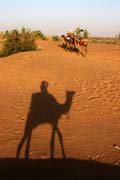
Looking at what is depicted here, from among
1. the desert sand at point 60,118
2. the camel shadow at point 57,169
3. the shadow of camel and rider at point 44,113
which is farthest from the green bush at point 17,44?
the camel shadow at point 57,169

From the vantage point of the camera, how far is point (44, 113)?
13.1 metres

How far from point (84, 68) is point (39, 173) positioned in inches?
440

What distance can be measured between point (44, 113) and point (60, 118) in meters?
0.67

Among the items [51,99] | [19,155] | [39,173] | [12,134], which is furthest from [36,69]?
[39,173]

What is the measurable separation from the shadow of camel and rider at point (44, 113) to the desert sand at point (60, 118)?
30 millimetres

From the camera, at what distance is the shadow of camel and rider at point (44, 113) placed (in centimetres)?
1055

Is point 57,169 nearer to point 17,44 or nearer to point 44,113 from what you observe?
point 44,113

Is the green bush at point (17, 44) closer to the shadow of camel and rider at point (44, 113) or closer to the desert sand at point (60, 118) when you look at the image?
the desert sand at point (60, 118)

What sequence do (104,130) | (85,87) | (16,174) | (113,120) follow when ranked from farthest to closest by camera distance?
(85,87) → (113,120) → (104,130) → (16,174)

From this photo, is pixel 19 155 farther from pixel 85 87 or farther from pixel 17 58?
pixel 17 58

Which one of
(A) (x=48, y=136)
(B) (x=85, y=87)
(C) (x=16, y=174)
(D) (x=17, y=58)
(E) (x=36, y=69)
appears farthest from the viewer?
(D) (x=17, y=58)

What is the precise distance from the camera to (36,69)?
18.5 m

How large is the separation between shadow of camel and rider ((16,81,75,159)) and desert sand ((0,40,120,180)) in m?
0.03

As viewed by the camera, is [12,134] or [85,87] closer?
[12,134]
